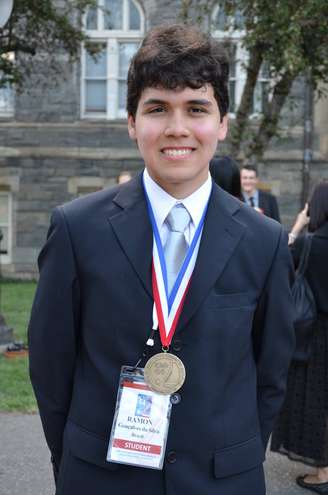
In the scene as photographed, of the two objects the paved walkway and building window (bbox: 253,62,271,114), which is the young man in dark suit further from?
building window (bbox: 253,62,271,114)

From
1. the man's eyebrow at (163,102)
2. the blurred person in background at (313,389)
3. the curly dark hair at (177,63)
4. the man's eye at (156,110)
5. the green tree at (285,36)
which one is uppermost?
the green tree at (285,36)

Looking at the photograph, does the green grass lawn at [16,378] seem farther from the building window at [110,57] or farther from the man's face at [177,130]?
the building window at [110,57]

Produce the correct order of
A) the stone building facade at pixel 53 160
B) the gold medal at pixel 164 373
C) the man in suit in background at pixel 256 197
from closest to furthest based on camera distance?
the gold medal at pixel 164 373, the man in suit in background at pixel 256 197, the stone building facade at pixel 53 160

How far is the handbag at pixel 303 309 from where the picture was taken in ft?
14.8

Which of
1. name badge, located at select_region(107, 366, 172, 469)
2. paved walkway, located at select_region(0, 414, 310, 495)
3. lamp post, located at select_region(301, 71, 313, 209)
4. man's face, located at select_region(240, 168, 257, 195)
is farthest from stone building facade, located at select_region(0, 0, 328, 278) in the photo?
name badge, located at select_region(107, 366, 172, 469)

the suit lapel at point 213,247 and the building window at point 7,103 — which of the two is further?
the building window at point 7,103

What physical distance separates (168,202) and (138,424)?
0.63m

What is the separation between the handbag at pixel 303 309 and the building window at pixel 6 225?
1378 cm

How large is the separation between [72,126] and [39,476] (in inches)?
537

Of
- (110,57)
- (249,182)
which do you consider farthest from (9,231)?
(249,182)

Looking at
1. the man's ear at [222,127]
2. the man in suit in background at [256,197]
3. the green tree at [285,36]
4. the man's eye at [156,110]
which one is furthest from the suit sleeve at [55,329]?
the green tree at [285,36]

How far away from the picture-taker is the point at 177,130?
2.04 meters

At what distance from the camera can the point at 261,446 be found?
2.24 m

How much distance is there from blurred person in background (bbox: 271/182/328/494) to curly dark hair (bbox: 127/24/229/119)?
2543mm
